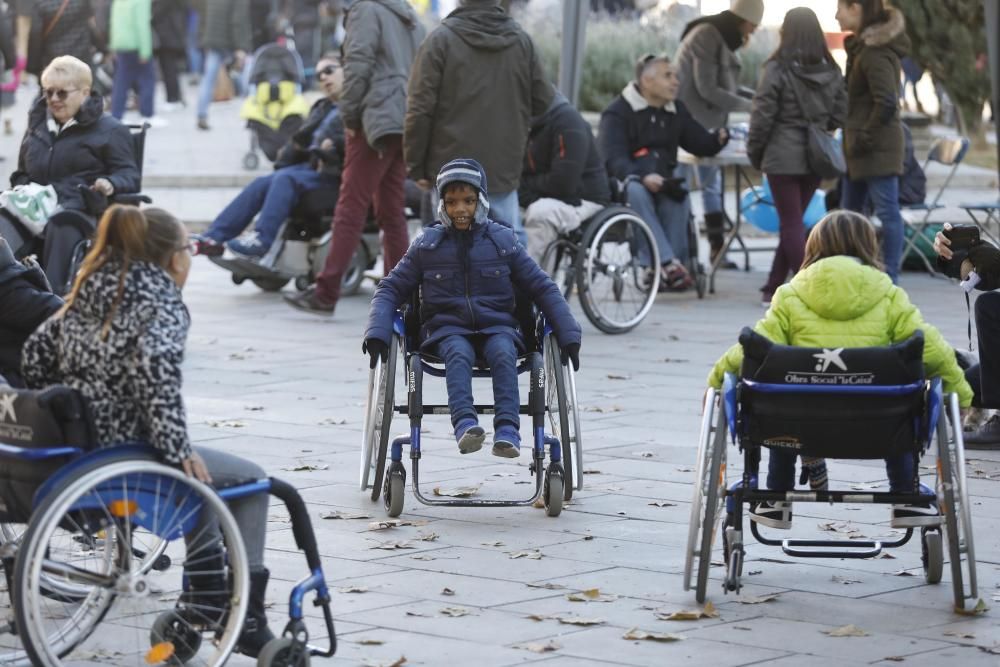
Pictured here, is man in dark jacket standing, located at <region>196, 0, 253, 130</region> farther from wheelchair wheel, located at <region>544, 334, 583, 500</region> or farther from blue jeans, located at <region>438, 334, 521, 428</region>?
blue jeans, located at <region>438, 334, 521, 428</region>

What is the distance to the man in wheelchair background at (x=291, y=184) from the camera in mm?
12625

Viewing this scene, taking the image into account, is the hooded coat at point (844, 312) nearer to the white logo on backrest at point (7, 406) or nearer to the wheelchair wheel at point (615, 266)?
the white logo on backrest at point (7, 406)

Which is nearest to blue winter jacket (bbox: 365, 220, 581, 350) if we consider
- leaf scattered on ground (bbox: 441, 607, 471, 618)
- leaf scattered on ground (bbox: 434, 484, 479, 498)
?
leaf scattered on ground (bbox: 434, 484, 479, 498)

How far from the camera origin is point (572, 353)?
22.2 feet

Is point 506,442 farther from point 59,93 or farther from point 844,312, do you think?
point 59,93

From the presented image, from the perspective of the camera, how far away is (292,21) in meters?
27.1

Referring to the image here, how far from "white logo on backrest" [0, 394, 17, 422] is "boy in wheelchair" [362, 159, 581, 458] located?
A: 2.35m

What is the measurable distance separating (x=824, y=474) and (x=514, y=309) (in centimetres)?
152

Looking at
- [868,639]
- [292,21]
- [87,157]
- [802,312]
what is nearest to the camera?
[868,639]

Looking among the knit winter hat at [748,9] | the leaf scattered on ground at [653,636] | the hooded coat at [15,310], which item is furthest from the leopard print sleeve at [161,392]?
the knit winter hat at [748,9]

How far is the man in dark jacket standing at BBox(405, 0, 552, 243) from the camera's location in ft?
33.7

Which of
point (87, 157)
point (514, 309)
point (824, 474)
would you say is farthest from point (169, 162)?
point (824, 474)

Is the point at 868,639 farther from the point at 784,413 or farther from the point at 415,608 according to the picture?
the point at 415,608

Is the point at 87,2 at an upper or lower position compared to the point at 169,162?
upper
